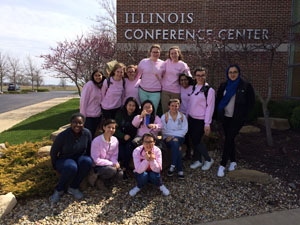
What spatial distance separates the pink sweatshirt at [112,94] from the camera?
4.20 meters

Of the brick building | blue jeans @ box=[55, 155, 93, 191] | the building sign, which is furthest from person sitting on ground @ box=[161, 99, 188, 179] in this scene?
the building sign

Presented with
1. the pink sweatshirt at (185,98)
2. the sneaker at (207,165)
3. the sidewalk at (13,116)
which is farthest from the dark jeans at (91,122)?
the sidewalk at (13,116)

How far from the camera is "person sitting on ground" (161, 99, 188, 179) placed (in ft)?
12.7

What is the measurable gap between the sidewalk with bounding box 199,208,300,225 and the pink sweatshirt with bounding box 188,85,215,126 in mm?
1537

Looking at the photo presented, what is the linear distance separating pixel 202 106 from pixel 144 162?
4.76 ft

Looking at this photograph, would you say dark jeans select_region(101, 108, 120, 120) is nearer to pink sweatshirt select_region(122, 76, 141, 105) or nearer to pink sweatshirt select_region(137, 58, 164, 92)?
pink sweatshirt select_region(122, 76, 141, 105)

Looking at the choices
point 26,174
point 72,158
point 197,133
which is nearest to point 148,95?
point 197,133

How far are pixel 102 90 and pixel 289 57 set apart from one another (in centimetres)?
840

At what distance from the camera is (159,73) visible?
4289mm

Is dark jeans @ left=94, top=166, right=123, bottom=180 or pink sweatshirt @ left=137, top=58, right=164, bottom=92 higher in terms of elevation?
pink sweatshirt @ left=137, top=58, right=164, bottom=92

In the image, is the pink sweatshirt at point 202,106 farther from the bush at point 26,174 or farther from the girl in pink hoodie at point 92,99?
the bush at point 26,174

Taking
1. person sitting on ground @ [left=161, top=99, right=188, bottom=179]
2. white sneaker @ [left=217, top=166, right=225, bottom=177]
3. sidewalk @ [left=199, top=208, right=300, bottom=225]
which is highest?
person sitting on ground @ [left=161, top=99, right=188, bottom=179]

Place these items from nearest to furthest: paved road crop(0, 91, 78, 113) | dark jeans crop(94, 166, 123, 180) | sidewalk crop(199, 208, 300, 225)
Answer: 1. sidewalk crop(199, 208, 300, 225)
2. dark jeans crop(94, 166, 123, 180)
3. paved road crop(0, 91, 78, 113)

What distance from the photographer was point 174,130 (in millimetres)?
4039
